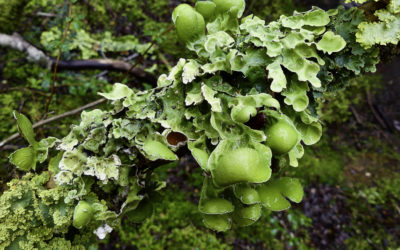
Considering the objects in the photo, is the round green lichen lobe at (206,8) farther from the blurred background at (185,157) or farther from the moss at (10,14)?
the moss at (10,14)

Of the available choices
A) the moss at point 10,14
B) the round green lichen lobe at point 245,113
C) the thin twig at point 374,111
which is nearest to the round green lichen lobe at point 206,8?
the round green lichen lobe at point 245,113

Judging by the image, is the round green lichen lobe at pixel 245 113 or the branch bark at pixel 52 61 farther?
the branch bark at pixel 52 61

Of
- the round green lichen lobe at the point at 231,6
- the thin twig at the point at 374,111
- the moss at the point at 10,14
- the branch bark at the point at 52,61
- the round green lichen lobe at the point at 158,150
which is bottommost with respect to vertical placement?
the thin twig at the point at 374,111

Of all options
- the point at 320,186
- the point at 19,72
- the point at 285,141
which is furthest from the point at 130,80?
the point at 320,186

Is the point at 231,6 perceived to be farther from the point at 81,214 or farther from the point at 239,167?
the point at 81,214

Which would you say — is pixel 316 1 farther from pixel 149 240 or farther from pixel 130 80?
pixel 149 240

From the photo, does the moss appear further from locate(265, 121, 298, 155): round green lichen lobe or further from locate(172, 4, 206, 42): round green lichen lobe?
locate(265, 121, 298, 155): round green lichen lobe

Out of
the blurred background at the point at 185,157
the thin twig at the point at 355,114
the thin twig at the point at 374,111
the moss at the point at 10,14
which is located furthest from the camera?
the thin twig at the point at 374,111
